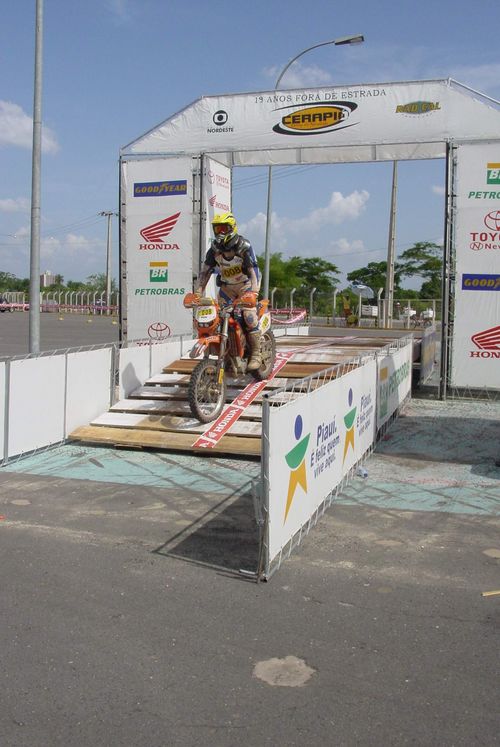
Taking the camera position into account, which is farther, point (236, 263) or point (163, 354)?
point (163, 354)

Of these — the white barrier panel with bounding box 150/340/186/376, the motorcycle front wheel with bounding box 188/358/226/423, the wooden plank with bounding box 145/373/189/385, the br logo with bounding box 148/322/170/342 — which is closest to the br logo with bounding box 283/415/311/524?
the motorcycle front wheel with bounding box 188/358/226/423

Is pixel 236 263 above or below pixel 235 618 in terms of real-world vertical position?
above

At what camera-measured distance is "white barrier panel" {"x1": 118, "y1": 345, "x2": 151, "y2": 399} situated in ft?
35.5

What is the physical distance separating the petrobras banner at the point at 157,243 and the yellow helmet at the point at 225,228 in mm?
5371

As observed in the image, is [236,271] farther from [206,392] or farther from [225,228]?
[206,392]

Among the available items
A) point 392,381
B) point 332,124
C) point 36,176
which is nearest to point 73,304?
point 332,124

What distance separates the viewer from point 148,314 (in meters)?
15.4

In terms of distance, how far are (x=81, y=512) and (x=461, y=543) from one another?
330 centimetres

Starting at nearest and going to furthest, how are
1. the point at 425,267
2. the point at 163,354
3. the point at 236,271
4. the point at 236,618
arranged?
the point at 236,618 < the point at 236,271 < the point at 163,354 < the point at 425,267

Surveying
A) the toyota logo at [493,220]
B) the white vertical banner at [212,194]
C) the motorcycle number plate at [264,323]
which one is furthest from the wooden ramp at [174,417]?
the white vertical banner at [212,194]

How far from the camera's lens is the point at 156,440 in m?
9.18

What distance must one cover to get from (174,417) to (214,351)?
104 centimetres

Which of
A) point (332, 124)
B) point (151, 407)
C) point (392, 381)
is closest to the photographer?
point (151, 407)

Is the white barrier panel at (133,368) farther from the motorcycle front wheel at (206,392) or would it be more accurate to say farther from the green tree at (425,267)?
the green tree at (425,267)
